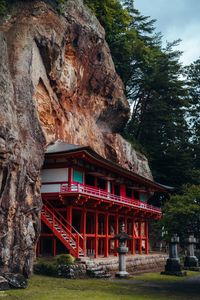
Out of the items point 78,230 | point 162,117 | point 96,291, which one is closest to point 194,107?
point 162,117

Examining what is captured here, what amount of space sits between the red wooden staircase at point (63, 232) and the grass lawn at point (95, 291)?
10.6 feet

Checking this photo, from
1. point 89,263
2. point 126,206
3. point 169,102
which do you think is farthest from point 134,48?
point 89,263

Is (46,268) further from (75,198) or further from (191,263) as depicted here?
(191,263)

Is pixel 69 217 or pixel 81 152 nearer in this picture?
pixel 81 152

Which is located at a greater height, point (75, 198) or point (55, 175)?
point (55, 175)

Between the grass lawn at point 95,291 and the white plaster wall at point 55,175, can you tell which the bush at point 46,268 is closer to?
the grass lawn at point 95,291

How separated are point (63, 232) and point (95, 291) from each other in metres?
8.01

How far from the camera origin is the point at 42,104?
2995cm

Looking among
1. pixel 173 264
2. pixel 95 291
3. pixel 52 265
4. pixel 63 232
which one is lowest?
pixel 95 291

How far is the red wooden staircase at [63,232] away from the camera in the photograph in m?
26.2

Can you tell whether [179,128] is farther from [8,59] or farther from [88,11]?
[8,59]

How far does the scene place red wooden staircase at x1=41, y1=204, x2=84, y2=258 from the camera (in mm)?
26219

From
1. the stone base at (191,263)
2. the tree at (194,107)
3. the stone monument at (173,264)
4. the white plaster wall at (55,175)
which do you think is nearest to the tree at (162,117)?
the tree at (194,107)

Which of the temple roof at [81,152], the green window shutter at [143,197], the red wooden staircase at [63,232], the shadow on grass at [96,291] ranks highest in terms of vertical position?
the temple roof at [81,152]
